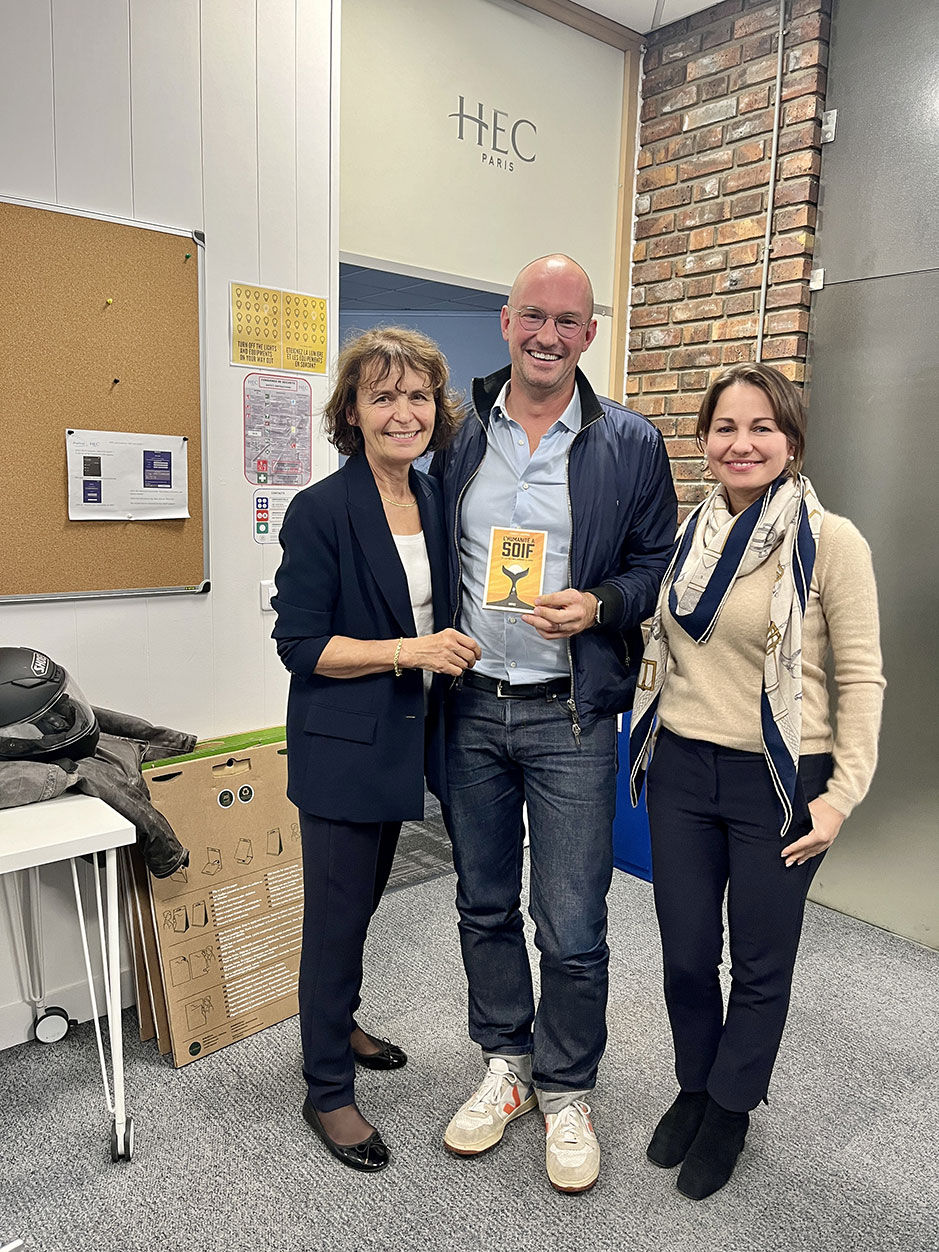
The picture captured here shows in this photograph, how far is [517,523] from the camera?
1.72 meters

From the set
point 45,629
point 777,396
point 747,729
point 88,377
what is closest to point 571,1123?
point 747,729

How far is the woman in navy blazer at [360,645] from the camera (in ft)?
5.38

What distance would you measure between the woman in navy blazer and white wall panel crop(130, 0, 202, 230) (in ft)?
3.10

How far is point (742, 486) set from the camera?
5.48ft

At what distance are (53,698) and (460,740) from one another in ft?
2.69

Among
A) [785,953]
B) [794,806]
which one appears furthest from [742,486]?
[785,953]

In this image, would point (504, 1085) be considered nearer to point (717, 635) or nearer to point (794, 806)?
point (794, 806)

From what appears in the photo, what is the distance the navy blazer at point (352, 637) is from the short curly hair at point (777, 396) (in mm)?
660

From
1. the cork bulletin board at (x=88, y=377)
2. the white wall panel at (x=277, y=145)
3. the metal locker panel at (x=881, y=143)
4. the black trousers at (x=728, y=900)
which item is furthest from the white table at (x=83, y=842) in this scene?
the metal locker panel at (x=881, y=143)

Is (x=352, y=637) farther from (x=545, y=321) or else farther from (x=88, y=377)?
(x=88, y=377)

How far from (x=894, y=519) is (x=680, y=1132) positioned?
196 centimetres

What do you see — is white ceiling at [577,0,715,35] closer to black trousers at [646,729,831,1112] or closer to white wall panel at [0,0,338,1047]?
white wall panel at [0,0,338,1047]

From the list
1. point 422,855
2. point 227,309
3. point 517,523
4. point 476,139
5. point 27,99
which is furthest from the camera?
point 422,855

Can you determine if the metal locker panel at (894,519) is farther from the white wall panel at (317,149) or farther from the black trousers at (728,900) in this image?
the white wall panel at (317,149)
